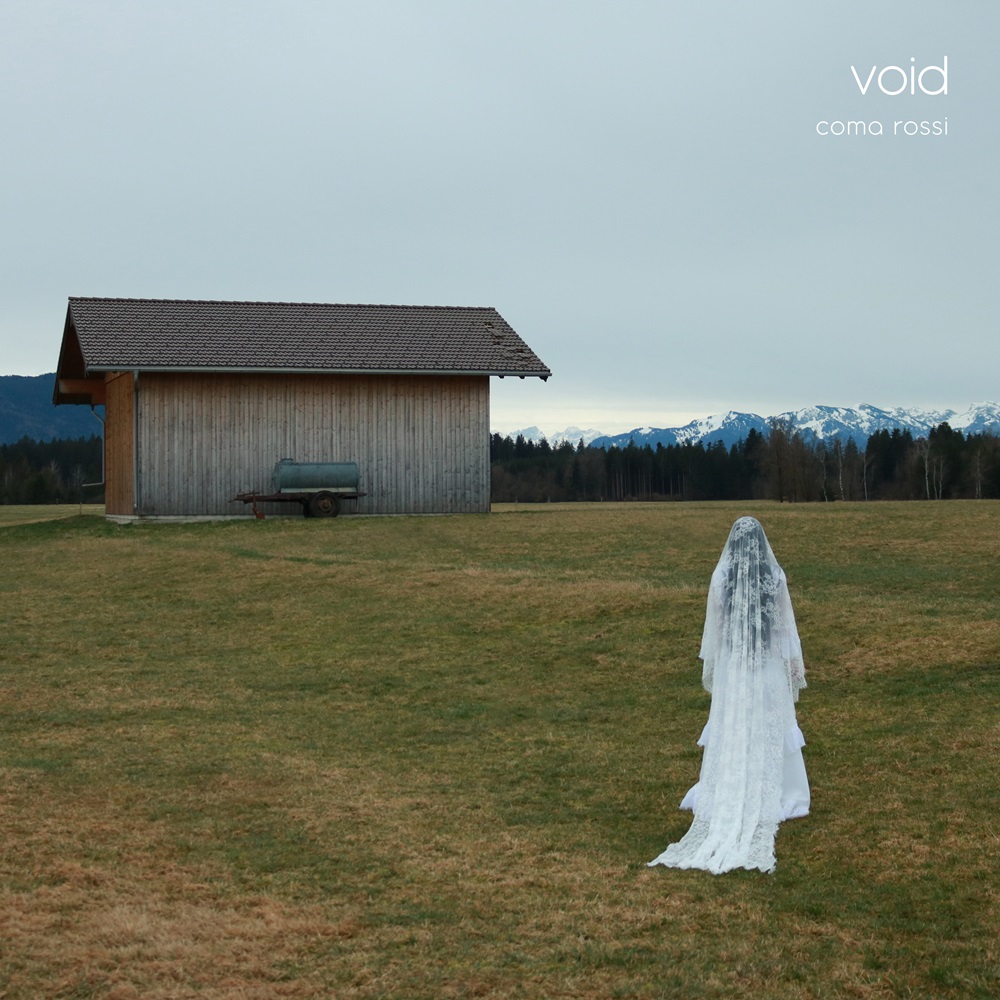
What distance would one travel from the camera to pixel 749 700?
8359 millimetres

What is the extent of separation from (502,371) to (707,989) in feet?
89.7

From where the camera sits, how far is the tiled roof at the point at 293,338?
30.9 meters

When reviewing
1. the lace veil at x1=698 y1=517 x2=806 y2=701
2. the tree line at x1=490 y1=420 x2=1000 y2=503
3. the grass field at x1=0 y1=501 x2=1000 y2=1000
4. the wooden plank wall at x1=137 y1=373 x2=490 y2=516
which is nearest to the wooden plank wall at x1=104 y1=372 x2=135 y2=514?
the wooden plank wall at x1=137 y1=373 x2=490 y2=516

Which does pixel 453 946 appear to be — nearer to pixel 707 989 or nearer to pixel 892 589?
pixel 707 989

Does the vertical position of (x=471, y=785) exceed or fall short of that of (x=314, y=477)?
it falls short

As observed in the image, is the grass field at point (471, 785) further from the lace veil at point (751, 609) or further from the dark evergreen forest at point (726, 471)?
the dark evergreen forest at point (726, 471)

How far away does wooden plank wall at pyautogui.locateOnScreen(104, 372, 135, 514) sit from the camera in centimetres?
3123

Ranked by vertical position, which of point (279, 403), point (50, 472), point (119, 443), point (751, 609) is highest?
point (279, 403)

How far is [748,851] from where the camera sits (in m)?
7.65

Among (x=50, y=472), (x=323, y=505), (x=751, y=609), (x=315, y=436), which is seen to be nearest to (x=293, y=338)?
(x=315, y=436)

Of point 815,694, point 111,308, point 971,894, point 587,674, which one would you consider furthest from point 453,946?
point 111,308

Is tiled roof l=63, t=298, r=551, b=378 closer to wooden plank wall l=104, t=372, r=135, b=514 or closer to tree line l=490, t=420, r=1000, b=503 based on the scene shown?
wooden plank wall l=104, t=372, r=135, b=514

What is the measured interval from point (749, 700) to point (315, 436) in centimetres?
2437

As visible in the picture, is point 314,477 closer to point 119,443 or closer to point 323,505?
point 323,505
